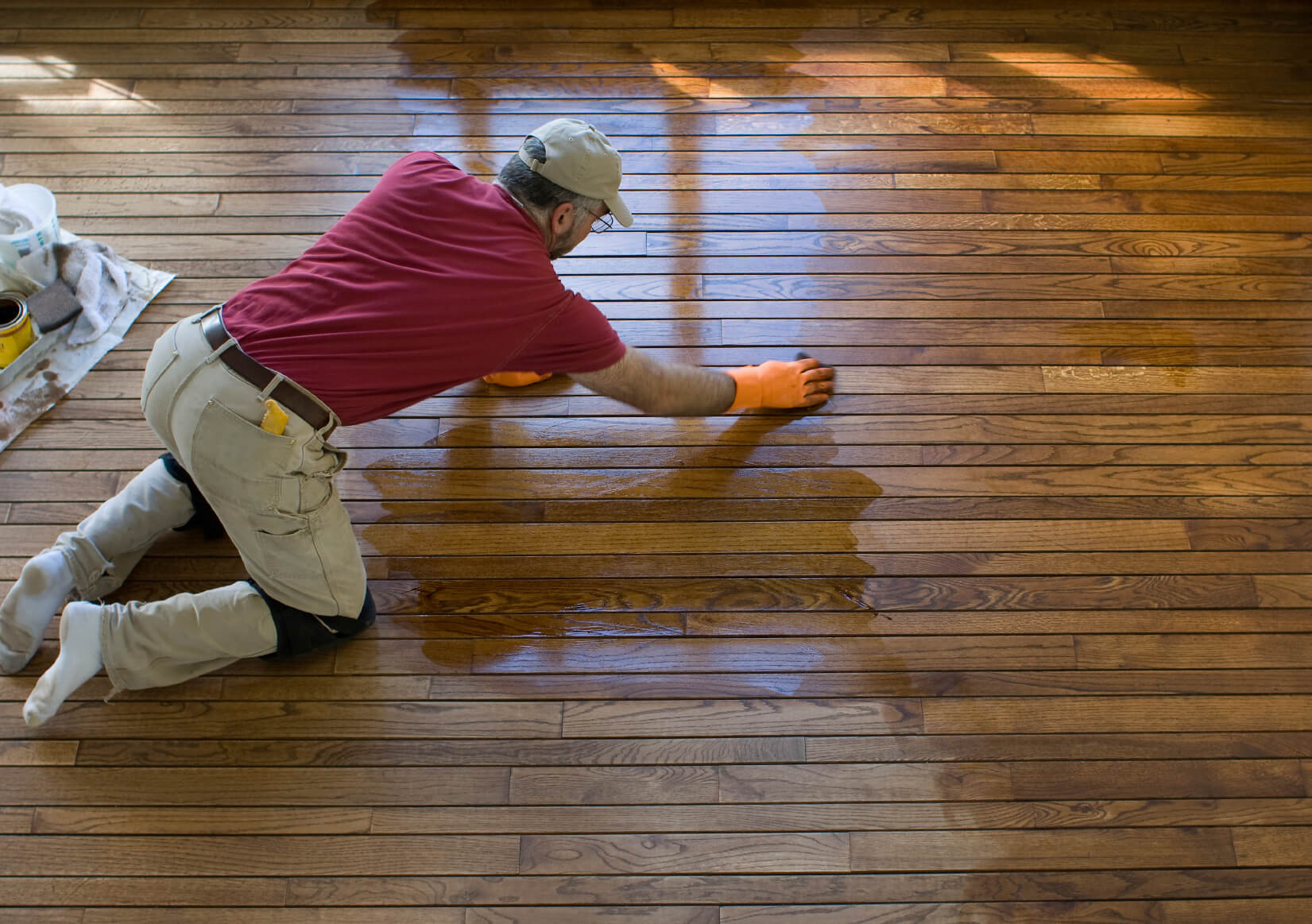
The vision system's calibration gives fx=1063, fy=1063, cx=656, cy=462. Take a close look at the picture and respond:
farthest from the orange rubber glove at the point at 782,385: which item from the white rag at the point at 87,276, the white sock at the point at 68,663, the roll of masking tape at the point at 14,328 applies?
the roll of masking tape at the point at 14,328

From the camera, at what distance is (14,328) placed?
2.86m

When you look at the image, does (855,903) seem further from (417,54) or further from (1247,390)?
(417,54)

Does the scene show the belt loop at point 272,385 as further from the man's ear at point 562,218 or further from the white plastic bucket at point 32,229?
the white plastic bucket at point 32,229

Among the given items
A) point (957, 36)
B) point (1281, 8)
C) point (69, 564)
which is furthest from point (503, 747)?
point (1281, 8)

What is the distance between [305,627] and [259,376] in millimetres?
625

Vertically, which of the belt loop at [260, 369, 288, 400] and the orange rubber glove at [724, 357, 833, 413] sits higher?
the belt loop at [260, 369, 288, 400]

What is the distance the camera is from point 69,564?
96.7 inches

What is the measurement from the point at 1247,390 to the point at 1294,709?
2.93ft

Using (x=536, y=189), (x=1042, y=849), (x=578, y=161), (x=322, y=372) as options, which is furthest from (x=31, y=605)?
(x=1042, y=849)

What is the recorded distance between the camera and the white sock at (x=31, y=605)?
2402mm

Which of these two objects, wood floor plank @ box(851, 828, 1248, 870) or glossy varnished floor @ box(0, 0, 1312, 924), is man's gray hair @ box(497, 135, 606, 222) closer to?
glossy varnished floor @ box(0, 0, 1312, 924)

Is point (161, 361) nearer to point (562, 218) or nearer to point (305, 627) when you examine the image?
point (305, 627)

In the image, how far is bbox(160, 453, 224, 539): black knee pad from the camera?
99.5 inches

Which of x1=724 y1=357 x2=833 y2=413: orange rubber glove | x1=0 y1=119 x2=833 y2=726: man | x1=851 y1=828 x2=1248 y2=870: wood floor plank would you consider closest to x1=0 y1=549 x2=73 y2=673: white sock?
x1=0 y1=119 x2=833 y2=726: man
